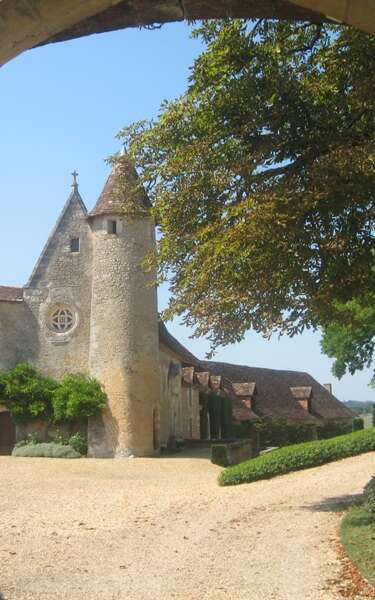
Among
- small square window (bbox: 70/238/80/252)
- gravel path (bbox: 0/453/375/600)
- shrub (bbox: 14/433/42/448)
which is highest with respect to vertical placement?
small square window (bbox: 70/238/80/252)

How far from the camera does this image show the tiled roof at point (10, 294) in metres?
26.0

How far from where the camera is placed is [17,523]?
10.3 m

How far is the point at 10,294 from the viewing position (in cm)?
2644

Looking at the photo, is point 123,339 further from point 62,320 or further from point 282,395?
point 282,395

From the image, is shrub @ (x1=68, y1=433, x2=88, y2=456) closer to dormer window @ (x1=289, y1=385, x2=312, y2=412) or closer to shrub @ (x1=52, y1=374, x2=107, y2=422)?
shrub @ (x1=52, y1=374, x2=107, y2=422)

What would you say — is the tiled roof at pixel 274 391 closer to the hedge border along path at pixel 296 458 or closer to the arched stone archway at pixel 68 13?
the hedge border along path at pixel 296 458

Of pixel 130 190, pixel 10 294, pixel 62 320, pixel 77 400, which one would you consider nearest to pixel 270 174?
pixel 130 190

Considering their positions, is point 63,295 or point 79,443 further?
point 63,295

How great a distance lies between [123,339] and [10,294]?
549cm

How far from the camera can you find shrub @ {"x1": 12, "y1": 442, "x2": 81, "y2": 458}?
73.8ft

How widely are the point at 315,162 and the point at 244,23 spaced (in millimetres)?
1909

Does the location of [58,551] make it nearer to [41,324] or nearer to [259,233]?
[259,233]

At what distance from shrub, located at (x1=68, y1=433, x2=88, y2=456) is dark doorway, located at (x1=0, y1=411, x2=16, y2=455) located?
2412mm

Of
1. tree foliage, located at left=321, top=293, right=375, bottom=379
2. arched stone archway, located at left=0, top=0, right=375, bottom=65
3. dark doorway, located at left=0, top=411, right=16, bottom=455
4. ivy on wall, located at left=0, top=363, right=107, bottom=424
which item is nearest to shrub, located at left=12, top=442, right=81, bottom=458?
ivy on wall, located at left=0, top=363, right=107, bottom=424
